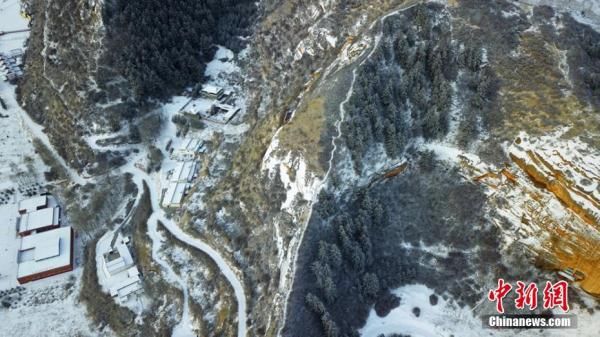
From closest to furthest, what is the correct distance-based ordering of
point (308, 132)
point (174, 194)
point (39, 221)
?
point (308, 132) < point (174, 194) < point (39, 221)

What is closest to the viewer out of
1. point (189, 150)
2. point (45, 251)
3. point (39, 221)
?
point (45, 251)

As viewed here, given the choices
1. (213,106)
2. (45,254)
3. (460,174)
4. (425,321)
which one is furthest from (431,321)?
(45,254)

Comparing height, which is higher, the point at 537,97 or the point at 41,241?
the point at 41,241

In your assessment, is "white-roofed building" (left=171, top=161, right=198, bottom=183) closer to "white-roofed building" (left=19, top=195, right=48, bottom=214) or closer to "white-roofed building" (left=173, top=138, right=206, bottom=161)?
"white-roofed building" (left=173, top=138, right=206, bottom=161)

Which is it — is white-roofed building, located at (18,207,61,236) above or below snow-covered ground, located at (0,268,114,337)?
above

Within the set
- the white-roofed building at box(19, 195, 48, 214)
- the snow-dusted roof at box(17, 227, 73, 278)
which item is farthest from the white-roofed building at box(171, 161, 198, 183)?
the white-roofed building at box(19, 195, 48, 214)

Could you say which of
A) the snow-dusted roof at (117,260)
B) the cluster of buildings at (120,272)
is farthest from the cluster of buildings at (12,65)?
the snow-dusted roof at (117,260)

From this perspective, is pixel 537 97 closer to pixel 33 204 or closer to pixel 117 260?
pixel 117 260

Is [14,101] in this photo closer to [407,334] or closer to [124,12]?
[124,12]
